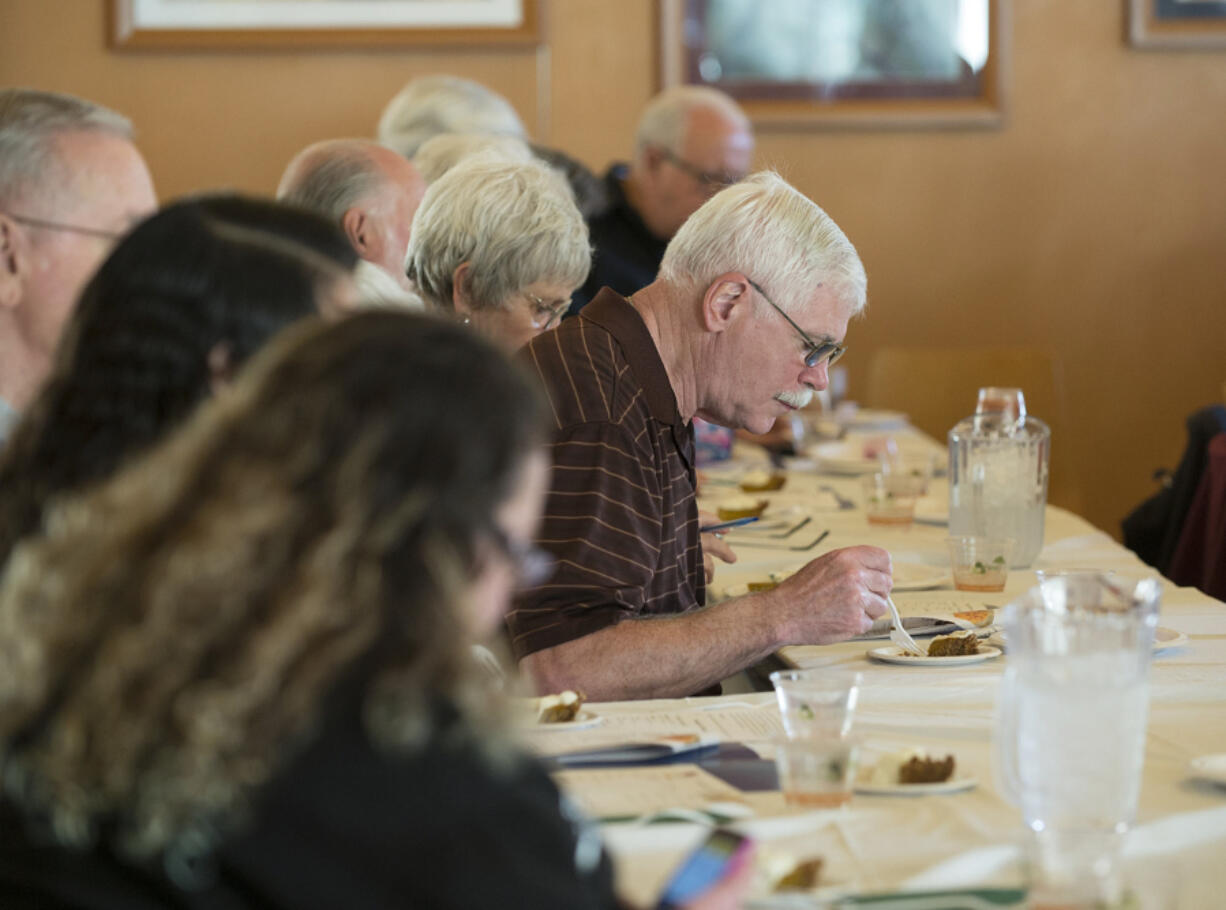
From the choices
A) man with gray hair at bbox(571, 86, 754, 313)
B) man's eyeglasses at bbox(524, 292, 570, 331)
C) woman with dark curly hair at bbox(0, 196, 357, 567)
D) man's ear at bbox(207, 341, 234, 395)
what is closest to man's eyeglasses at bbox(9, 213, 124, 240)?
woman with dark curly hair at bbox(0, 196, 357, 567)

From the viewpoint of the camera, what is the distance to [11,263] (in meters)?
1.72

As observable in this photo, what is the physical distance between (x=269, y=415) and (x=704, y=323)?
1.40 m

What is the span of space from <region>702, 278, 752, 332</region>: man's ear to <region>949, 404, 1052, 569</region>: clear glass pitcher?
56 cm

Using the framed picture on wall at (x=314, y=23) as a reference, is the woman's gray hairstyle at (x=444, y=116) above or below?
below

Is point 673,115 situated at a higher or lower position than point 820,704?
higher

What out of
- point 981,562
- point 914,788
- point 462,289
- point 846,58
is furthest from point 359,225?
point 846,58

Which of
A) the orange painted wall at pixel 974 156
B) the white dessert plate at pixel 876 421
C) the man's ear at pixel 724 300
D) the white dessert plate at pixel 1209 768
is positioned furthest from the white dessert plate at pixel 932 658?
the orange painted wall at pixel 974 156

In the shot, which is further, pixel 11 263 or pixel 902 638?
pixel 902 638

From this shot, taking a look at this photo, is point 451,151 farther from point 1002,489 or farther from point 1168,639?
point 1168,639

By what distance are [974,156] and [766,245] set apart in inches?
127

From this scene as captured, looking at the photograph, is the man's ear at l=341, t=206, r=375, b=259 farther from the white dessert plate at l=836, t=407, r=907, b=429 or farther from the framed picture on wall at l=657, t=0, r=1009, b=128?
the framed picture on wall at l=657, t=0, r=1009, b=128

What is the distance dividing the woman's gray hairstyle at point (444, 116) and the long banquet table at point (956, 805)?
2456 mm

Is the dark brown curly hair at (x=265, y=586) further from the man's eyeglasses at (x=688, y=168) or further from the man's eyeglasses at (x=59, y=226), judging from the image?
the man's eyeglasses at (x=688, y=168)

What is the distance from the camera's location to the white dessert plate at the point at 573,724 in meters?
1.46
